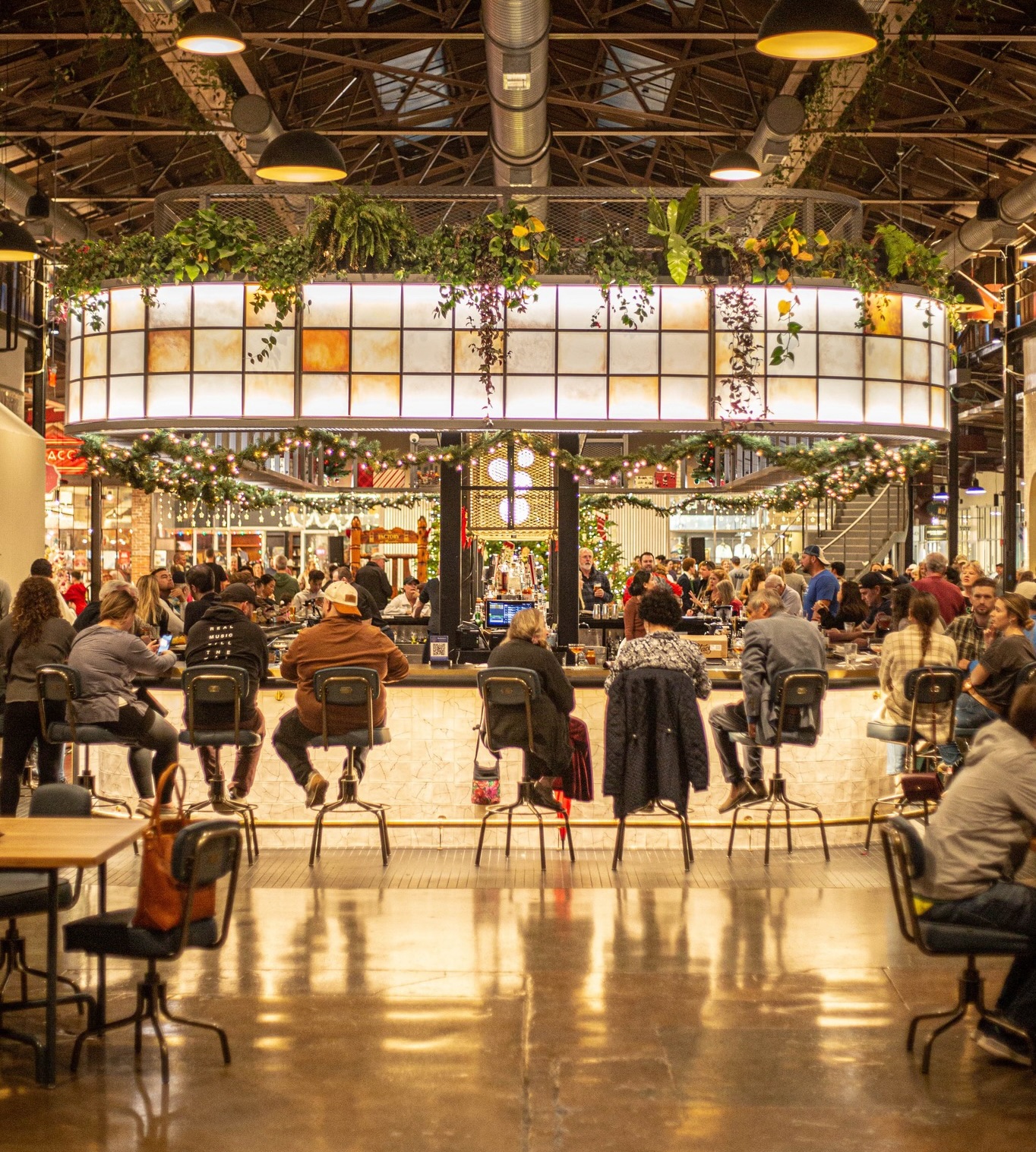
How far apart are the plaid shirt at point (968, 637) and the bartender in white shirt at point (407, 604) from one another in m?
5.85

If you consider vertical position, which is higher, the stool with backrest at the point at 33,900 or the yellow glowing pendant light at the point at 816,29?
the yellow glowing pendant light at the point at 816,29

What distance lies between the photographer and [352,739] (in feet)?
25.7

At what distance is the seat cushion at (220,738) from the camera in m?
7.87

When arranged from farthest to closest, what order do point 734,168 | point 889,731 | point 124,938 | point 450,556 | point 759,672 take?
point 734,168, point 450,556, point 889,731, point 759,672, point 124,938

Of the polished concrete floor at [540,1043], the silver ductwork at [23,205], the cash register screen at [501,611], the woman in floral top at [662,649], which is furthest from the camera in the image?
the silver ductwork at [23,205]

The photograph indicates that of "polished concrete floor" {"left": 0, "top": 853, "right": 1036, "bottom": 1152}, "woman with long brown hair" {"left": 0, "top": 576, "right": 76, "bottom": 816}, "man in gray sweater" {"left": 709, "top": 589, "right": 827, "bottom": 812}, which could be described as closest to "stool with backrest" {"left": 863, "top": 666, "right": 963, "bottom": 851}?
"man in gray sweater" {"left": 709, "top": 589, "right": 827, "bottom": 812}

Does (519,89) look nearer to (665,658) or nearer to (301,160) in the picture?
(301,160)

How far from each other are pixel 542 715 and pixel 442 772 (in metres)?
1.23

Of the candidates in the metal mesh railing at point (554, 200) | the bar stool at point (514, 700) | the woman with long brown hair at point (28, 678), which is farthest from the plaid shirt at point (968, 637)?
the woman with long brown hair at point (28, 678)

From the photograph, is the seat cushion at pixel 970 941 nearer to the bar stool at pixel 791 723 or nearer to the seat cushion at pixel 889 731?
the bar stool at pixel 791 723

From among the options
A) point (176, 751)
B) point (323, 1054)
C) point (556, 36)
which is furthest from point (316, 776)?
point (556, 36)

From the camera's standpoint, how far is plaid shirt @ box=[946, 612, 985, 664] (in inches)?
376

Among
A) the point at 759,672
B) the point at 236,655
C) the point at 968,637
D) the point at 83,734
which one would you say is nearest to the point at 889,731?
the point at 759,672

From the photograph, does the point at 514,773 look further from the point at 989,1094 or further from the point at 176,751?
the point at 989,1094
